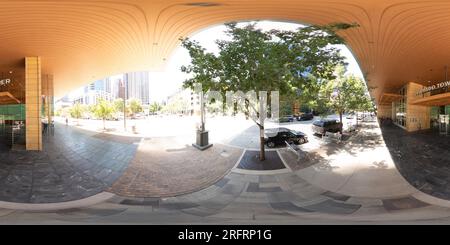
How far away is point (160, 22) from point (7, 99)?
7.84ft

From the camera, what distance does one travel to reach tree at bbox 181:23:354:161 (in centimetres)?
103

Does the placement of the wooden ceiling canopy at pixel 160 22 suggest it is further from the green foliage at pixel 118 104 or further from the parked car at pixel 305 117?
the parked car at pixel 305 117

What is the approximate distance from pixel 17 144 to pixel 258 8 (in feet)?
7.40

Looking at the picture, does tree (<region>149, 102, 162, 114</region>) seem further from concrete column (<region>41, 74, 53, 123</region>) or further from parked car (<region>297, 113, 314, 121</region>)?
concrete column (<region>41, 74, 53, 123</region>)

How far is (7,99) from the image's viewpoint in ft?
8.29

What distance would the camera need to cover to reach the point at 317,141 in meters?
1.29

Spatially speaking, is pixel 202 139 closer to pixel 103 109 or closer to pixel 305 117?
pixel 305 117

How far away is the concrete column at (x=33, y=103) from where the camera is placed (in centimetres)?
181

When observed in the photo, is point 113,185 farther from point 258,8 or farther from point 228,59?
point 258,8

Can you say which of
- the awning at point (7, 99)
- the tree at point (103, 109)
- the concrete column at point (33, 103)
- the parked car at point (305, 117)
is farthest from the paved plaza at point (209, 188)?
the awning at point (7, 99)

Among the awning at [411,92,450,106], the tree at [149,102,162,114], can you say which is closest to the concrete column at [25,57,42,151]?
the tree at [149,102,162,114]

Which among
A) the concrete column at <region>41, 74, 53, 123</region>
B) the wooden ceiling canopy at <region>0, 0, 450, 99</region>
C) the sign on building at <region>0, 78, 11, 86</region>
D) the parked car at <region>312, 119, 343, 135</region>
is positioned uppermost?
the wooden ceiling canopy at <region>0, 0, 450, 99</region>

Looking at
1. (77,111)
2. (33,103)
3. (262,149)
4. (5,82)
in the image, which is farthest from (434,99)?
(5,82)

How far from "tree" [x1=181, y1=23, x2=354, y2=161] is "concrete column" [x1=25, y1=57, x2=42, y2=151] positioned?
60.2 inches
